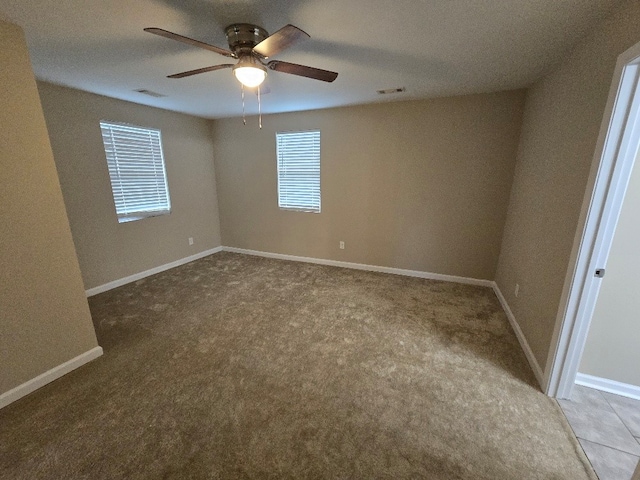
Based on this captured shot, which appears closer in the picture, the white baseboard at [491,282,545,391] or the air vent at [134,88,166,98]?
the white baseboard at [491,282,545,391]

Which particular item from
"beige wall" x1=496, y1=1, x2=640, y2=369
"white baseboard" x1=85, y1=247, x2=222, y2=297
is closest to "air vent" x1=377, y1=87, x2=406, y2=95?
"beige wall" x1=496, y1=1, x2=640, y2=369

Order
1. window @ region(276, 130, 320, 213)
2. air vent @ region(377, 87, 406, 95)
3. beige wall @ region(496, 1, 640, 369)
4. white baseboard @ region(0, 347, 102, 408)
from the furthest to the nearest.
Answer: window @ region(276, 130, 320, 213)
air vent @ region(377, 87, 406, 95)
white baseboard @ region(0, 347, 102, 408)
beige wall @ region(496, 1, 640, 369)

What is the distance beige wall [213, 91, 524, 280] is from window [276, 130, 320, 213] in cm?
11

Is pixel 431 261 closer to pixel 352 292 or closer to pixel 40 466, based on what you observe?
pixel 352 292

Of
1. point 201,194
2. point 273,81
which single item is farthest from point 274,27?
point 201,194

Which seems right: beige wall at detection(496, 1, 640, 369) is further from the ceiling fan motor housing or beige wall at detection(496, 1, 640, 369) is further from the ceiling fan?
the ceiling fan motor housing

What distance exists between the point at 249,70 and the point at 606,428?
10.2 feet

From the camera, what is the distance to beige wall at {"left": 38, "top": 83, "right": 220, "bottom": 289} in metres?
2.99

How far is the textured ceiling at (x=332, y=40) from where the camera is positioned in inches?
58.2

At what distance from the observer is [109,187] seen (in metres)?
3.38

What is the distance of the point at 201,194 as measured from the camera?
466 cm

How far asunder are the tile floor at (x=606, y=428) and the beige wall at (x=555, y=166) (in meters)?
0.29

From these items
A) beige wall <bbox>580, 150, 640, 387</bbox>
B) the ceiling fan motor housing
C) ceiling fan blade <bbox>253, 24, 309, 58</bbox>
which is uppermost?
the ceiling fan motor housing

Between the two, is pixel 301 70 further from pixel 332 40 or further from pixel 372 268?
pixel 372 268
